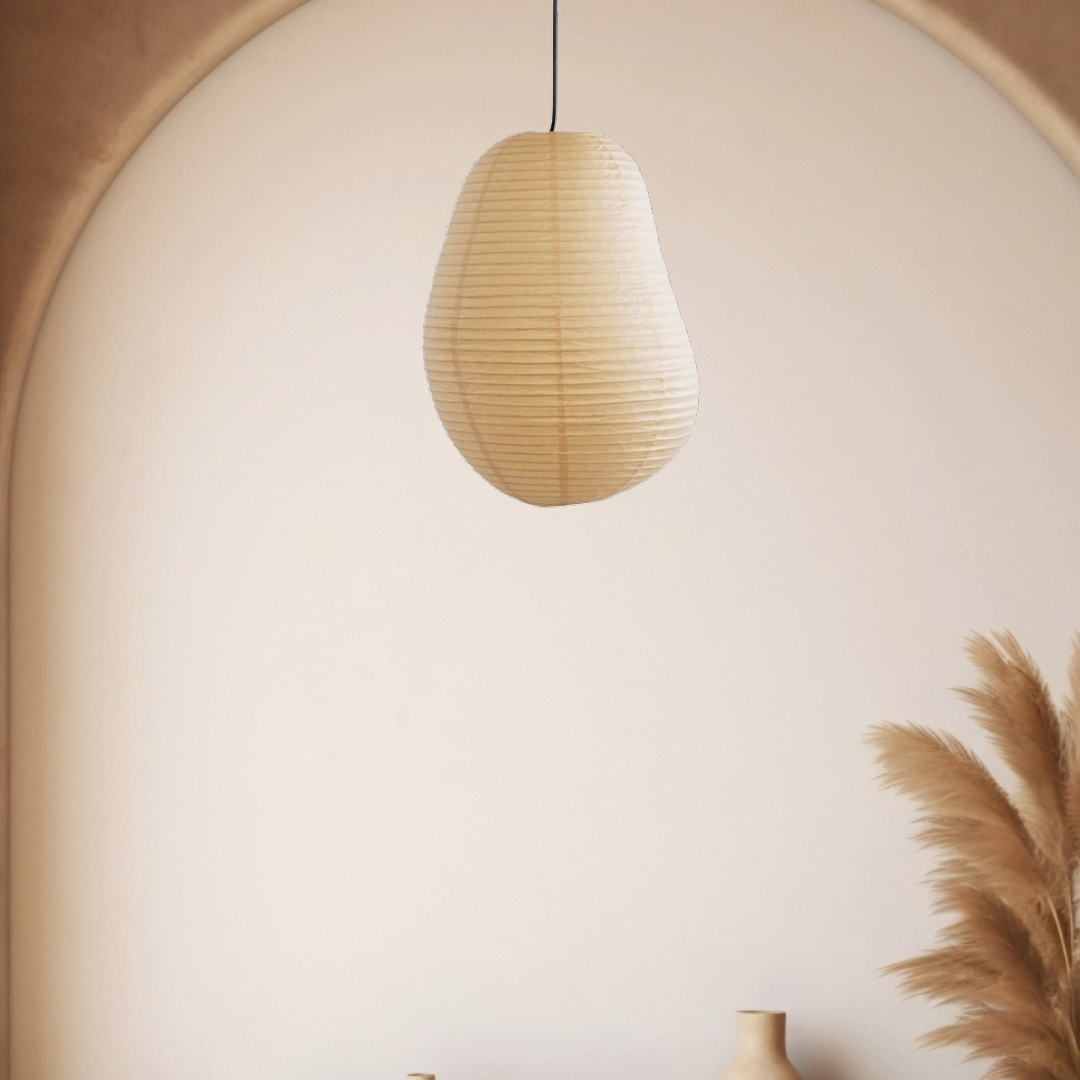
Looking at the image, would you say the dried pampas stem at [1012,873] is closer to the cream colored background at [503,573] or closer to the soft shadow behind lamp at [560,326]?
the cream colored background at [503,573]

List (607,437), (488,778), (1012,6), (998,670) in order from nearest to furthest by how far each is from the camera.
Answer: (607,437) → (998,670) → (1012,6) → (488,778)

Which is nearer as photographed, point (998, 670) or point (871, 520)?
point (998, 670)

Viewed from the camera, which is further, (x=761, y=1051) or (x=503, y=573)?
(x=503, y=573)

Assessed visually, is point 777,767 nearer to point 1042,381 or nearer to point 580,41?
point 1042,381

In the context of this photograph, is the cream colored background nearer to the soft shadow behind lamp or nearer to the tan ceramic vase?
the tan ceramic vase

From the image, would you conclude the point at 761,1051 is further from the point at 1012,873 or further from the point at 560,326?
the point at 560,326

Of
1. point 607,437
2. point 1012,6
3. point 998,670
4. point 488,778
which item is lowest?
point 488,778

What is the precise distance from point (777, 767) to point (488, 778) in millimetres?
614

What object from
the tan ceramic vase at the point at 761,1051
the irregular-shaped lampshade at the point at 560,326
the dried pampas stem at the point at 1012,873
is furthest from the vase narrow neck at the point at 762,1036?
the irregular-shaped lampshade at the point at 560,326

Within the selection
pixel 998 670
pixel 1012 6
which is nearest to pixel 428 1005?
pixel 998 670

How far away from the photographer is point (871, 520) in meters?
2.74

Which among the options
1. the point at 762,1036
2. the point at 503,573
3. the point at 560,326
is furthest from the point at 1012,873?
the point at 560,326

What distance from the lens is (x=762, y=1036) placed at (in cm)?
258

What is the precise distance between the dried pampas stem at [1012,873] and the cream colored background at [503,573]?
1.32 feet
